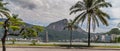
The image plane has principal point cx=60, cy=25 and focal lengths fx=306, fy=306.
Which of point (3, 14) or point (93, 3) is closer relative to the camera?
point (3, 14)

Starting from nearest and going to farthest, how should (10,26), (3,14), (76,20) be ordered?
1. (10,26)
2. (3,14)
3. (76,20)

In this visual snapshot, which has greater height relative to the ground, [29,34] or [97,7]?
[97,7]

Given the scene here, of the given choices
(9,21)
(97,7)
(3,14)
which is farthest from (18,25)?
(97,7)

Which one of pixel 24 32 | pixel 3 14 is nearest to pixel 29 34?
pixel 24 32

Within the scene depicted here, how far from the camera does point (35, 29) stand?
1524 cm

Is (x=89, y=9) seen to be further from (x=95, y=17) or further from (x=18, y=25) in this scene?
(x=18, y=25)

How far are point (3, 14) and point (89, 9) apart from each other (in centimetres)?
1491

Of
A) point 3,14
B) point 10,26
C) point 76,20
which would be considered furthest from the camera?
point 76,20

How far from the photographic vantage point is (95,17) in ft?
177

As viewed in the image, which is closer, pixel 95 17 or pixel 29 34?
pixel 29 34

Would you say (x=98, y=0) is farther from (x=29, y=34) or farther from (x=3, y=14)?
(x=29, y=34)

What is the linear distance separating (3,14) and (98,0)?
16307 mm

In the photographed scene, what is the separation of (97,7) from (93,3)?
42.6 inches

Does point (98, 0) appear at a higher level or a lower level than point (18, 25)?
higher
